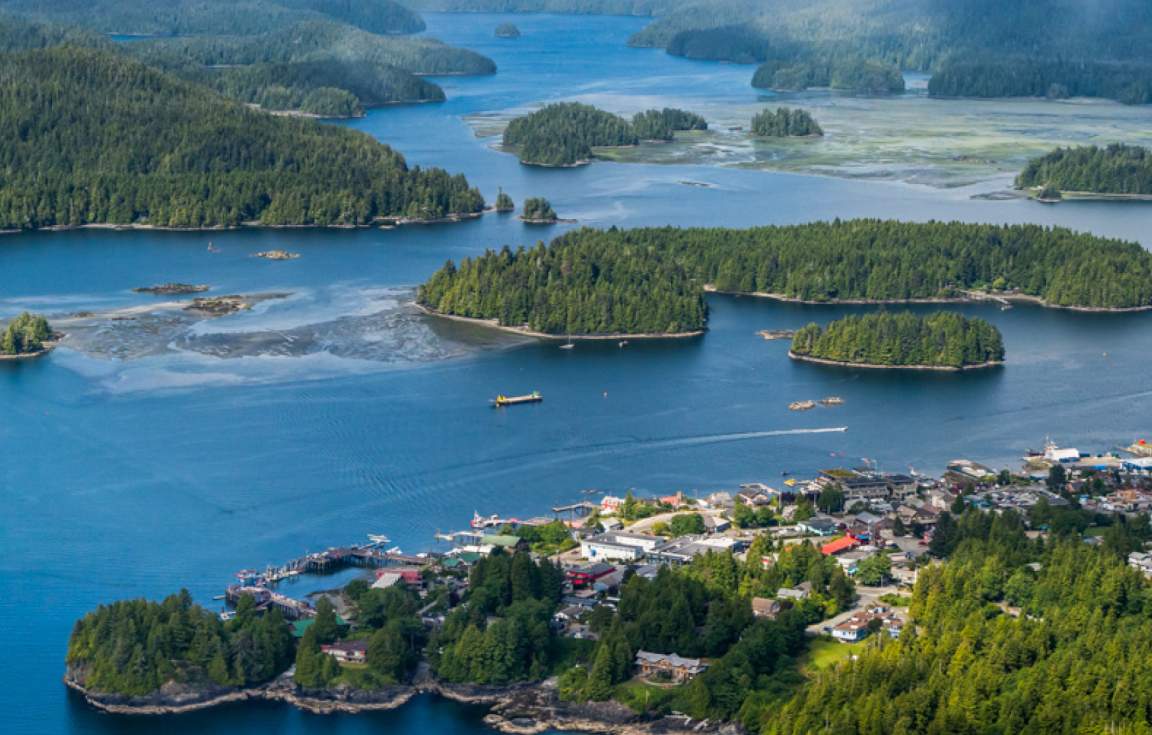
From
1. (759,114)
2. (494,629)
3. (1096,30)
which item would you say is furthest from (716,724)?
(1096,30)

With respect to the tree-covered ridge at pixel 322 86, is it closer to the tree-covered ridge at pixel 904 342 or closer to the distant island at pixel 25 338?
the distant island at pixel 25 338

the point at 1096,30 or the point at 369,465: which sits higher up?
the point at 1096,30

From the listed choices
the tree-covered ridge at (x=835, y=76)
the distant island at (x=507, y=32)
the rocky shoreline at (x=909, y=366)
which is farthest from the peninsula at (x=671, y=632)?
the distant island at (x=507, y=32)

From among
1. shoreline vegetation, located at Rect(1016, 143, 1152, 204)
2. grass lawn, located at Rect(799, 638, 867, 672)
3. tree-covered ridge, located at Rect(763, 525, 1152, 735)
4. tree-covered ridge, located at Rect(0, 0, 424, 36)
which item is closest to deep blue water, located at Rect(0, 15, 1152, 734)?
grass lawn, located at Rect(799, 638, 867, 672)

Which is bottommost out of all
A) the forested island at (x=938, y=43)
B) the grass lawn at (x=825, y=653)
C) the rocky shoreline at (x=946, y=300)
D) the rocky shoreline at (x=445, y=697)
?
the rocky shoreline at (x=445, y=697)

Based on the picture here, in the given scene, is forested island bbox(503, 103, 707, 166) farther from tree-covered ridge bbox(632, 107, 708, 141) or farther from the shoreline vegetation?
the shoreline vegetation

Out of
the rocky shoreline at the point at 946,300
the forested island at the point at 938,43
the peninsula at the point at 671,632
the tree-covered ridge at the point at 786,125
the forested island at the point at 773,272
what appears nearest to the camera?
the peninsula at the point at 671,632

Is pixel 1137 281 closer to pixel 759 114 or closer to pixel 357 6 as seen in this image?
pixel 759 114
